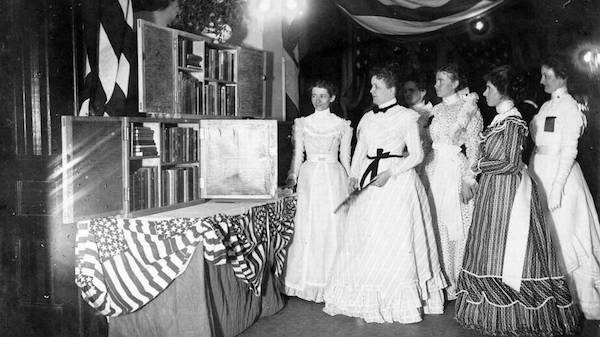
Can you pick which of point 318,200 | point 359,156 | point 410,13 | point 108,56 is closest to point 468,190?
point 359,156

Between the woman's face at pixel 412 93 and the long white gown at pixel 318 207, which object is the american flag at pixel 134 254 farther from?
the woman's face at pixel 412 93

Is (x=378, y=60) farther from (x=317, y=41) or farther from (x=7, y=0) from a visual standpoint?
(x=7, y=0)

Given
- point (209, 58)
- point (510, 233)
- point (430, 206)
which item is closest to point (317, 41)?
point (209, 58)

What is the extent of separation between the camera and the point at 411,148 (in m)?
4.02

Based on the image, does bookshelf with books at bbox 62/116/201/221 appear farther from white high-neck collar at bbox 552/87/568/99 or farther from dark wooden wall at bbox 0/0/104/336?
white high-neck collar at bbox 552/87/568/99

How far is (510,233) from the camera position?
3.75 metres

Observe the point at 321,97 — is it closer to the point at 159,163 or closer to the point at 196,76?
the point at 196,76

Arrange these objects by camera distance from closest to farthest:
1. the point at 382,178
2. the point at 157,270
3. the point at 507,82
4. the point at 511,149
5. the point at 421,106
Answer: the point at 157,270
the point at 511,149
the point at 507,82
the point at 382,178
the point at 421,106

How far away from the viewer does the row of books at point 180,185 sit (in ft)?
13.2

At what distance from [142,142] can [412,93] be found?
2.44 m

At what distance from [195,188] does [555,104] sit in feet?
8.45

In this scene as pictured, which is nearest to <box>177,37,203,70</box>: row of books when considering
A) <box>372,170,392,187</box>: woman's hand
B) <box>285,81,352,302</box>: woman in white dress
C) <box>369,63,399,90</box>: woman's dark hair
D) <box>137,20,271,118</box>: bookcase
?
<box>137,20,271,118</box>: bookcase

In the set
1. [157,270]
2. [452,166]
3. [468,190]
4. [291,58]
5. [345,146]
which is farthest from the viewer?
[291,58]

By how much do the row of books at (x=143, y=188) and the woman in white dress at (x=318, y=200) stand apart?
3.65ft
